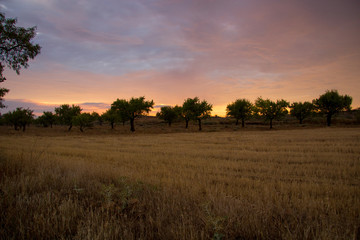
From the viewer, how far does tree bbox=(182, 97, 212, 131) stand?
5881 cm

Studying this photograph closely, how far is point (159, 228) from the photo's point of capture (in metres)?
2.73

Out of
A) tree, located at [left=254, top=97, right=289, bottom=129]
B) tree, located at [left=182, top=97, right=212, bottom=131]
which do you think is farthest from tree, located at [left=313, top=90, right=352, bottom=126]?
tree, located at [left=182, top=97, right=212, bottom=131]

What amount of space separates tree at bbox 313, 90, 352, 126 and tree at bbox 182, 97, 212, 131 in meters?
37.9

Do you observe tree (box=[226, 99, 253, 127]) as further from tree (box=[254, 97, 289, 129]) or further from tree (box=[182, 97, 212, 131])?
tree (box=[182, 97, 212, 131])

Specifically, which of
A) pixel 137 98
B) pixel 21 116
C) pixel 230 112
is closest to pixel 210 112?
pixel 230 112

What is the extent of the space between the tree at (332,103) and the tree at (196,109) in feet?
124

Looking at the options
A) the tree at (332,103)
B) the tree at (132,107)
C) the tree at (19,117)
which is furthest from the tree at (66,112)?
the tree at (332,103)

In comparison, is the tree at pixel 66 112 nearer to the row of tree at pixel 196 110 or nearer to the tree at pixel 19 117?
the row of tree at pixel 196 110

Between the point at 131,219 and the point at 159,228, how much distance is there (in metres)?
0.63

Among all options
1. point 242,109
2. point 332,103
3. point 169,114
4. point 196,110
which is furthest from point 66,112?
point 332,103

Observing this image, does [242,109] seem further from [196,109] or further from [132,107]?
[132,107]

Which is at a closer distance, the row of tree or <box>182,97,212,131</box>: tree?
the row of tree

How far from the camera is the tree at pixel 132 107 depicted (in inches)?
2013

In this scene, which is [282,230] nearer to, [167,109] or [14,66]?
[14,66]
